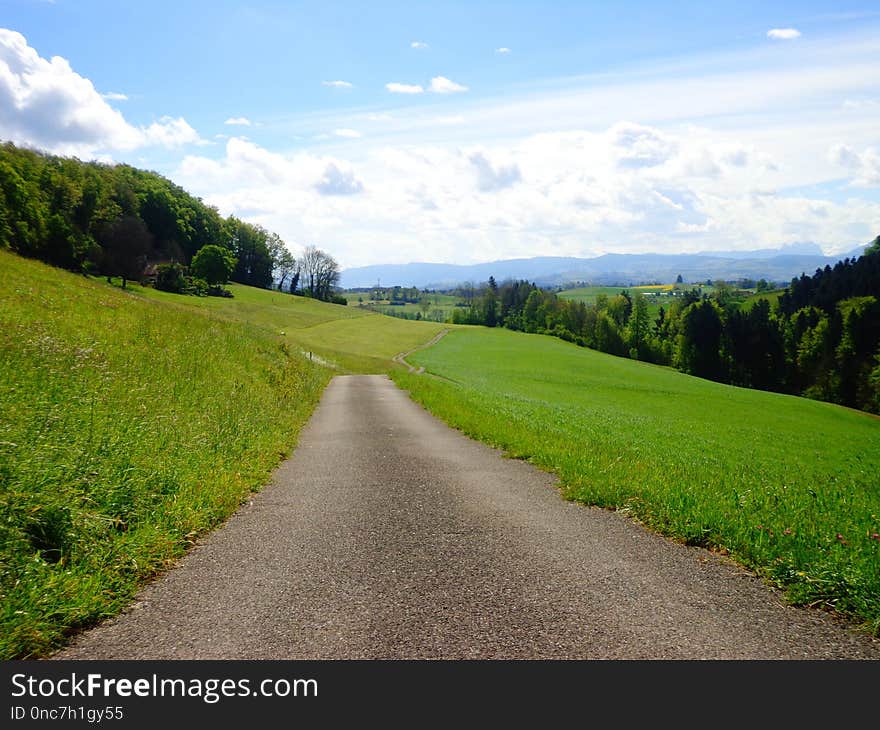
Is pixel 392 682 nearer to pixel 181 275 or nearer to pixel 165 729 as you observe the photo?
pixel 165 729

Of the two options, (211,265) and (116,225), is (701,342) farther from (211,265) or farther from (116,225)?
(116,225)

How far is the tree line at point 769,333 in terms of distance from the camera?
8075 centimetres

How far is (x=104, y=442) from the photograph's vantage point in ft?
28.5

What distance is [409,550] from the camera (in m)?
6.80

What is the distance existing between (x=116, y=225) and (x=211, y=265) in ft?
57.4

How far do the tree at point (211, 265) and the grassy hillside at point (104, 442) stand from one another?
8275 centimetres

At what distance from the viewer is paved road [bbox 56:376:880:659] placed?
4469 mm

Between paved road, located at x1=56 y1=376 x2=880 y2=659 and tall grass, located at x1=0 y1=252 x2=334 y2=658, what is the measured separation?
482 millimetres

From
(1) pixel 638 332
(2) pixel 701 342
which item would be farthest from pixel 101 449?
(1) pixel 638 332

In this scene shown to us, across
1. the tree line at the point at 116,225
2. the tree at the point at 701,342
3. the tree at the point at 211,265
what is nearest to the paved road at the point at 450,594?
the tree line at the point at 116,225

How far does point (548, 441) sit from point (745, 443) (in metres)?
17.4

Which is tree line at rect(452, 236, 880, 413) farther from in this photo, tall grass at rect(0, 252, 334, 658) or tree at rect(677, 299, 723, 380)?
tall grass at rect(0, 252, 334, 658)

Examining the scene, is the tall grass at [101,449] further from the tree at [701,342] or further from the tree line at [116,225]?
the tree at [701,342]

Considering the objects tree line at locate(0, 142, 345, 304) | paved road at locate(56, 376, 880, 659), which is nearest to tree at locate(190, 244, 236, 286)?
tree line at locate(0, 142, 345, 304)
